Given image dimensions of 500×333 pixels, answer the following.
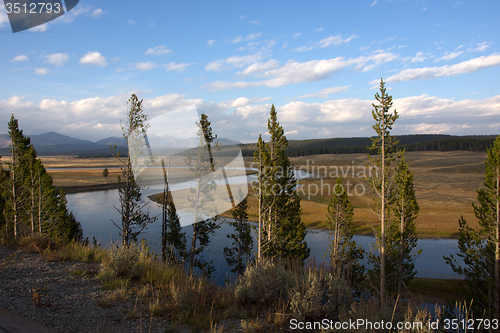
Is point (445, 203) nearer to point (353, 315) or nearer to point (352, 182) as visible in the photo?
point (352, 182)

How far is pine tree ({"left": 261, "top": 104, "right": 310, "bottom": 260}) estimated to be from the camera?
69.8ft

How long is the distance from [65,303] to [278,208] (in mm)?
19208

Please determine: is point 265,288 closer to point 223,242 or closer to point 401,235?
point 401,235

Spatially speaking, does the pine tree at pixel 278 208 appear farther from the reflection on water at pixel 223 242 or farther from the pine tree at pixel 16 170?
the pine tree at pixel 16 170

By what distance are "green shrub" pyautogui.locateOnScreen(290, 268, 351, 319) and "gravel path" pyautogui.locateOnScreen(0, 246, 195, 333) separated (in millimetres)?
1936

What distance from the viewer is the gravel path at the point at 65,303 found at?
3869 mm

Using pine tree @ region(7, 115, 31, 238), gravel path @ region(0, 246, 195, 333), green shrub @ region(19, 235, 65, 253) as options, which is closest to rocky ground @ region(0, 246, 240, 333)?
gravel path @ region(0, 246, 195, 333)

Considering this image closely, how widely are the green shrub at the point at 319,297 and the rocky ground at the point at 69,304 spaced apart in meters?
1.21

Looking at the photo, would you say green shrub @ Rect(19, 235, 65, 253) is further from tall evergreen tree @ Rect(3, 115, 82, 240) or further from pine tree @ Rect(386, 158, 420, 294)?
pine tree @ Rect(386, 158, 420, 294)

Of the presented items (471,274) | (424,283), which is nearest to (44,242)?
(471,274)

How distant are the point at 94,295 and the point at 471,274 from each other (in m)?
21.4

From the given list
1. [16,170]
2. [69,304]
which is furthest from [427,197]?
[16,170]

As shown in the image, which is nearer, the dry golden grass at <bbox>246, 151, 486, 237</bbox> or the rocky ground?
the rocky ground

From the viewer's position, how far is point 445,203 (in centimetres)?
5234
